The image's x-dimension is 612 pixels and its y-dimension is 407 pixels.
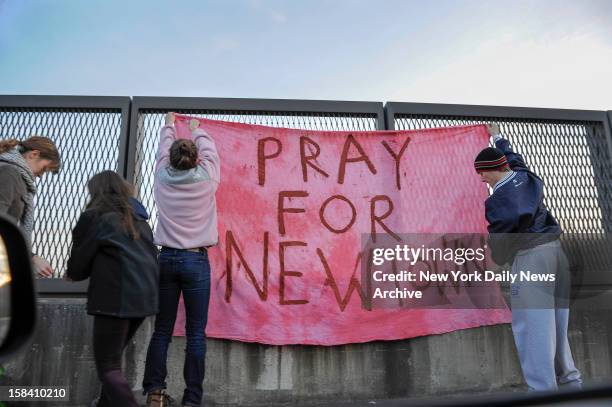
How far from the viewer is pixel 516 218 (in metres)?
2.99

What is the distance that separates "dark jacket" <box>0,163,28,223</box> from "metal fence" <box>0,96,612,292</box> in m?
1.17

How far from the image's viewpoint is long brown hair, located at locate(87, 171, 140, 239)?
2.83 m

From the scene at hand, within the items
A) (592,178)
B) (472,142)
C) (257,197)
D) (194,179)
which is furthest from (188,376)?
(592,178)

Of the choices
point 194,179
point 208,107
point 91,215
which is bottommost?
point 91,215

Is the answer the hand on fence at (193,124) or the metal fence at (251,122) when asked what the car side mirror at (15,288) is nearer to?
the metal fence at (251,122)

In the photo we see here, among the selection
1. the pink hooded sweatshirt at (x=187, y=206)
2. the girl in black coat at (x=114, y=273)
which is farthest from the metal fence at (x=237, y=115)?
the girl in black coat at (x=114, y=273)

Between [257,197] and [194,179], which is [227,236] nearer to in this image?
[257,197]

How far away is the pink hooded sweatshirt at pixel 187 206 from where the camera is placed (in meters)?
3.27

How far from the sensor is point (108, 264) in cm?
275

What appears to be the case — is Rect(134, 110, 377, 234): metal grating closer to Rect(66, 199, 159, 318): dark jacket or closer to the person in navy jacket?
Rect(66, 199, 159, 318): dark jacket

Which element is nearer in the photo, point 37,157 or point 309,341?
Answer: point 37,157

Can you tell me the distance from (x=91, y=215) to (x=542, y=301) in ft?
9.28

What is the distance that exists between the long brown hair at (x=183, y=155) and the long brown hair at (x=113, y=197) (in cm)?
44

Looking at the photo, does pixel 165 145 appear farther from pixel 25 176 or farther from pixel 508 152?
pixel 508 152
